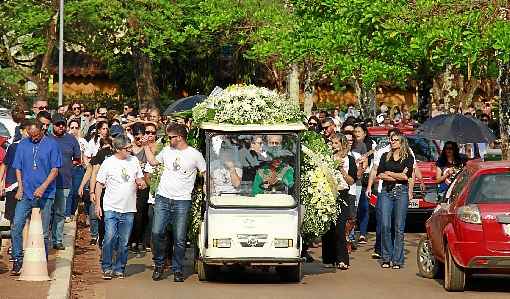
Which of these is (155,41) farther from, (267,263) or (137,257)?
(267,263)

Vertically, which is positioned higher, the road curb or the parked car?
the parked car

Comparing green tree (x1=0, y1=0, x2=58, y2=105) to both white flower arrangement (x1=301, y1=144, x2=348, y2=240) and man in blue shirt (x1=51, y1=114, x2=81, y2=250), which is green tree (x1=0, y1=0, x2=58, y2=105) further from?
white flower arrangement (x1=301, y1=144, x2=348, y2=240)

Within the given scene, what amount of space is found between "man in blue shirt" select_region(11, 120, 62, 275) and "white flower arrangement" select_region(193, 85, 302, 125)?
203cm

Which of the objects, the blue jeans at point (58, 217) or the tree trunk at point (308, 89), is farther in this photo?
the tree trunk at point (308, 89)

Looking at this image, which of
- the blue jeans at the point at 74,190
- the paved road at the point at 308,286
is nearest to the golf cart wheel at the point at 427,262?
the paved road at the point at 308,286

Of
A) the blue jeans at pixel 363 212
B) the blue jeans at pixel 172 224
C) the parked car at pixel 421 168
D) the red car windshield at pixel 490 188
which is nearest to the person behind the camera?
the red car windshield at pixel 490 188

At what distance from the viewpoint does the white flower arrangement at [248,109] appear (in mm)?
16500

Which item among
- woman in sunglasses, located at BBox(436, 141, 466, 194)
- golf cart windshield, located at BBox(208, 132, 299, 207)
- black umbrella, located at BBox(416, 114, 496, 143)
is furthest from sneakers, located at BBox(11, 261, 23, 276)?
black umbrella, located at BBox(416, 114, 496, 143)

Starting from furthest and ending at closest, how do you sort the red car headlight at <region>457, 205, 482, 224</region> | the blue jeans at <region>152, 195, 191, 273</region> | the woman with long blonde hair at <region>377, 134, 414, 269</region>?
the woman with long blonde hair at <region>377, 134, 414, 269</region> → the blue jeans at <region>152, 195, 191, 273</region> → the red car headlight at <region>457, 205, 482, 224</region>

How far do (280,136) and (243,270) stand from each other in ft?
7.75

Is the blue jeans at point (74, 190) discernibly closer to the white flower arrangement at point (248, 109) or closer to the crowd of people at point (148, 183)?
the crowd of people at point (148, 183)

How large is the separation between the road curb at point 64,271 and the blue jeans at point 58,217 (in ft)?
0.68

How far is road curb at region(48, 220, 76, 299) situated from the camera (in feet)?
46.5

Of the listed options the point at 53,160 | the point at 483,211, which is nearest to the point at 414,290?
the point at 483,211
